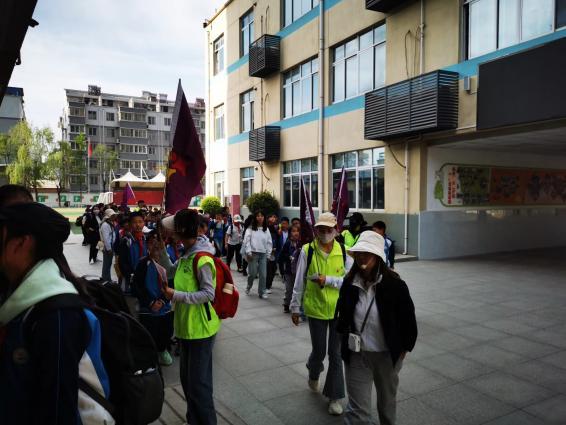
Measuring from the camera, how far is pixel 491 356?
5.58m

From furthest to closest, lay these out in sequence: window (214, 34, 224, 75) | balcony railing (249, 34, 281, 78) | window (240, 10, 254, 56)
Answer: window (214, 34, 224, 75), window (240, 10, 254, 56), balcony railing (249, 34, 281, 78)

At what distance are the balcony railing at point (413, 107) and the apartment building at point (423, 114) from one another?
0.12 feet

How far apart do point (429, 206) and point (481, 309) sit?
5.95m

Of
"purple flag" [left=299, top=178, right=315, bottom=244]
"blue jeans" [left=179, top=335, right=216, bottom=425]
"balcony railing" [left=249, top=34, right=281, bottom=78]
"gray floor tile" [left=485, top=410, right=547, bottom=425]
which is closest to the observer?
"blue jeans" [left=179, top=335, right=216, bottom=425]

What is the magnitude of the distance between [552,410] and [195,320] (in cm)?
342

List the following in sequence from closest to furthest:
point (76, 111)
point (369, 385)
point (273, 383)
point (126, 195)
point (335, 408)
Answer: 1. point (369, 385)
2. point (335, 408)
3. point (273, 383)
4. point (126, 195)
5. point (76, 111)

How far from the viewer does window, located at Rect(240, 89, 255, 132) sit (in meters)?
23.6

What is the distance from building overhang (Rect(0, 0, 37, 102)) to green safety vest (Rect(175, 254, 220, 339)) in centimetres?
227

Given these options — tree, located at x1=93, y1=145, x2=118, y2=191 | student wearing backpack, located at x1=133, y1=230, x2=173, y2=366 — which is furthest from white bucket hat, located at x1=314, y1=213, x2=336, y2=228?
tree, located at x1=93, y1=145, x2=118, y2=191

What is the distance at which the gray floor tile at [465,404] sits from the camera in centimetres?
405

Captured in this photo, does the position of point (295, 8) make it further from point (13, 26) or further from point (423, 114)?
point (13, 26)

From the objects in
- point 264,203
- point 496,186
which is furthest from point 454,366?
point 264,203

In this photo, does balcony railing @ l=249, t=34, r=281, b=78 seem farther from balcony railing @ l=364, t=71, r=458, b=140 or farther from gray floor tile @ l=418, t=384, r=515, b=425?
gray floor tile @ l=418, t=384, r=515, b=425

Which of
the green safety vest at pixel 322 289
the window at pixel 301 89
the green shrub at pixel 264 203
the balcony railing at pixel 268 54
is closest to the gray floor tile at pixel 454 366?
the green safety vest at pixel 322 289
